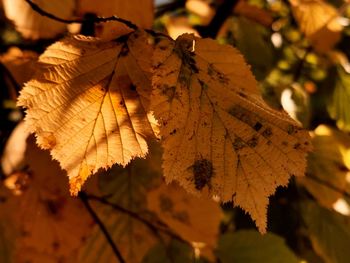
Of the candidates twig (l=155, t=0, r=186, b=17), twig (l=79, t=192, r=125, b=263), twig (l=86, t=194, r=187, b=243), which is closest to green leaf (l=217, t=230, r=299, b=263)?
twig (l=86, t=194, r=187, b=243)

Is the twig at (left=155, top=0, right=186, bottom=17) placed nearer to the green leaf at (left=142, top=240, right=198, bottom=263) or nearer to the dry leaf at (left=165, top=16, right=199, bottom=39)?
the dry leaf at (left=165, top=16, right=199, bottom=39)

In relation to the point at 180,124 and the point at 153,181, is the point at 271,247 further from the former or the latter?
the point at 180,124


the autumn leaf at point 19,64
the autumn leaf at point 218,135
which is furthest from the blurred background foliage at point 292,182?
the autumn leaf at point 218,135

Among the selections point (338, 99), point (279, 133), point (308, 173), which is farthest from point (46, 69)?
point (338, 99)

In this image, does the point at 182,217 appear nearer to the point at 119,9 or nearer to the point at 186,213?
the point at 186,213

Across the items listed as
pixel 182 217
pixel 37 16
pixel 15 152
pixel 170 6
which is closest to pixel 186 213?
pixel 182 217
